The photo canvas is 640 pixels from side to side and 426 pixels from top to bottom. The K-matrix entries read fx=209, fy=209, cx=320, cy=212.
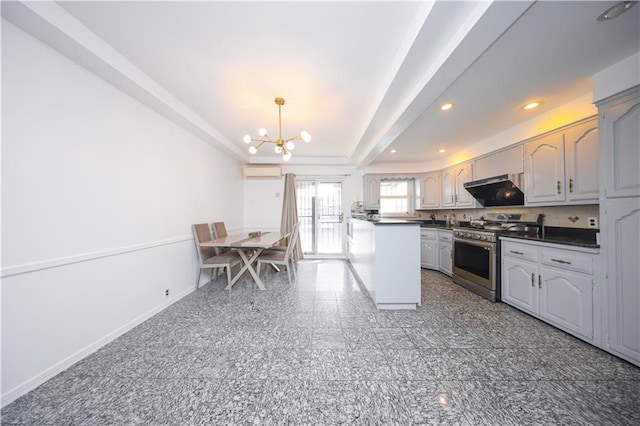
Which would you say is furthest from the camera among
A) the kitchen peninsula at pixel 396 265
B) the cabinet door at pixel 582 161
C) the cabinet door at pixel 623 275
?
the kitchen peninsula at pixel 396 265

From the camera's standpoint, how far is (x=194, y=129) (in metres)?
2.89

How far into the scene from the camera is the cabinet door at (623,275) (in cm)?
150

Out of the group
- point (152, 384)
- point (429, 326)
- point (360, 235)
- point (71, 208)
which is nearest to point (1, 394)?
point (152, 384)

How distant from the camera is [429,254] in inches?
159

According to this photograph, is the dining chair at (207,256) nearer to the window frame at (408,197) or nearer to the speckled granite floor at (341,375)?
the speckled granite floor at (341,375)

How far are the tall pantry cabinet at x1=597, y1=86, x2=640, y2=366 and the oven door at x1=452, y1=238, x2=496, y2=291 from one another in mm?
1005

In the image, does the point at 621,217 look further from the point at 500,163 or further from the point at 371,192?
the point at 371,192

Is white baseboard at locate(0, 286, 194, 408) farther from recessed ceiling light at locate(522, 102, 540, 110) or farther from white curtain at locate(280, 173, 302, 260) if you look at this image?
recessed ceiling light at locate(522, 102, 540, 110)

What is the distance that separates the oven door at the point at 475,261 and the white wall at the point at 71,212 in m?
4.02

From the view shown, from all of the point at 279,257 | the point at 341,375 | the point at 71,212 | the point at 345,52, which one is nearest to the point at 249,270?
the point at 279,257

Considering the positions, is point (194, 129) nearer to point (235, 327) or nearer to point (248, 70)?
point (248, 70)

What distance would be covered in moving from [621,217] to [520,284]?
3.61 ft

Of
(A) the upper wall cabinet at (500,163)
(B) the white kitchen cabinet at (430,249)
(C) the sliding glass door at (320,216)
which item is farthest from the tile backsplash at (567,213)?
(C) the sliding glass door at (320,216)

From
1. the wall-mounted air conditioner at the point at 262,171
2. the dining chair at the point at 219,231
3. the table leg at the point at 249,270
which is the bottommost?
the table leg at the point at 249,270
